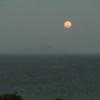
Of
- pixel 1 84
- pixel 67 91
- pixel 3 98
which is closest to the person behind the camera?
pixel 3 98

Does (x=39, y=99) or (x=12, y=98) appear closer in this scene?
(x=12, y=98)

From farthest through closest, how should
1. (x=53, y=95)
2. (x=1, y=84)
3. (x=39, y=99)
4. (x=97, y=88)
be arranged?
1. (x=1, y=84)
2. (x=97, y=88)
3. (x=53, y=95)
4. (x=39, y=99)

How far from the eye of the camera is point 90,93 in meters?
62.7

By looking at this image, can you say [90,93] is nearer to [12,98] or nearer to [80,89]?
[80,89]

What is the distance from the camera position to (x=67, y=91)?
65.1 m

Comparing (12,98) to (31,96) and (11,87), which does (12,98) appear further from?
(11,87)

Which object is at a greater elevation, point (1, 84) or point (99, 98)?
point (1, 84)

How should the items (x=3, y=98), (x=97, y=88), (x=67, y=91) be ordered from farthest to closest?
(x=97, y=88), (x=67, y=91), (x=3, y=98)

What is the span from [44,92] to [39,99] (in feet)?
27.3

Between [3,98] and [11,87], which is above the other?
[11,87]

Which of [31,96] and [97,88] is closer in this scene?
[31,96]

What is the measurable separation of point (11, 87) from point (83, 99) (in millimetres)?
19229

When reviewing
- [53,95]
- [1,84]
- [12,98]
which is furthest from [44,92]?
[12,98]

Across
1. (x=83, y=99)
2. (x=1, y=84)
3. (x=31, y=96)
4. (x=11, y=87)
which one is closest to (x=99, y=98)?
(x=83, y=99)
